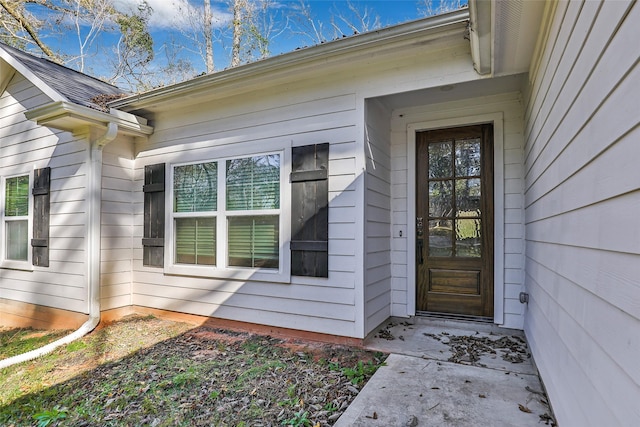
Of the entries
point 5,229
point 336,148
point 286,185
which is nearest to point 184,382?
point 286,185

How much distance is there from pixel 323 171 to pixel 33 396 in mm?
2934

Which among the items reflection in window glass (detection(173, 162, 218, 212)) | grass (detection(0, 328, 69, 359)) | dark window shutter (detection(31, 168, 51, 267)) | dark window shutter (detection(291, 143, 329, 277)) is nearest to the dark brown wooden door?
dark window shutter (detection(291, 143, 329, 277))

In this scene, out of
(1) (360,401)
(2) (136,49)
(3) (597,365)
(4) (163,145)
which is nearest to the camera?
(3) (597,365)

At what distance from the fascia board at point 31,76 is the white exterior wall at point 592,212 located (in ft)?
14.9

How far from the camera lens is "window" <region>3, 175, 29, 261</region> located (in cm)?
487

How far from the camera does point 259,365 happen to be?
2.84 meters

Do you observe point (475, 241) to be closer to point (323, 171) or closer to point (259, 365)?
point (323, 171)

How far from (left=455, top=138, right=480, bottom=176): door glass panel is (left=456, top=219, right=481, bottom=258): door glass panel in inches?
20.7

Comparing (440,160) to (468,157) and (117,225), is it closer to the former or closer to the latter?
(468,157)

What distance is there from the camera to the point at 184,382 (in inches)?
102

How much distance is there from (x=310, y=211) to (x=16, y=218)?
15.0ft

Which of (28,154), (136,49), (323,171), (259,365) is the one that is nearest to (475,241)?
(323,171)

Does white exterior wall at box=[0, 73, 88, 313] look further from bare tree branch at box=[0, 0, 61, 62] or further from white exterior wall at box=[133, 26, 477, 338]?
bare tree branch at box=[0, 0, 61, 62]

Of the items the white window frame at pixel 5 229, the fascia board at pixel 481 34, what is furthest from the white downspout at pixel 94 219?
the fascia board at pixel 481 34
